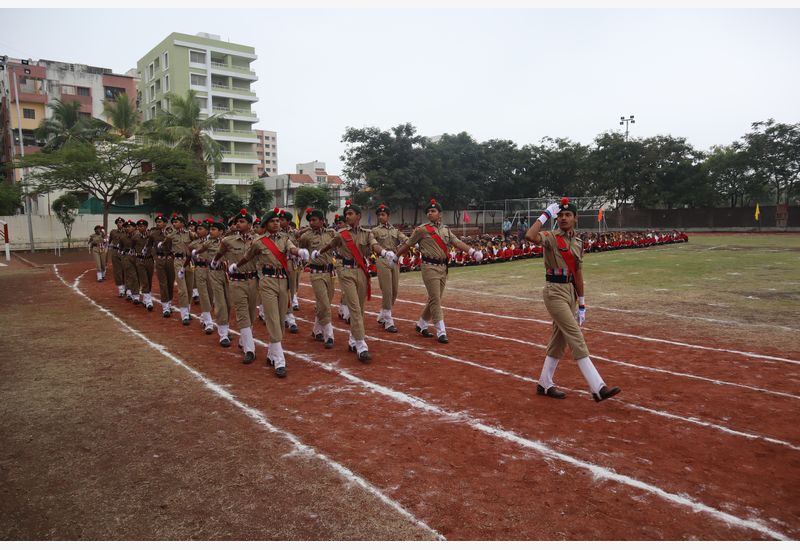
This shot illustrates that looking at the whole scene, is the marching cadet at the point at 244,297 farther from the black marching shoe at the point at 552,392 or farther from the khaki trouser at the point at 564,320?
the khaki trouser at the point at 564,320

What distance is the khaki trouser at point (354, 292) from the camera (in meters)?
7.98

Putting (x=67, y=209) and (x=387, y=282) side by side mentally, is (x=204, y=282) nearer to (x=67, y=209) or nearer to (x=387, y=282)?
(x=387, y=282)

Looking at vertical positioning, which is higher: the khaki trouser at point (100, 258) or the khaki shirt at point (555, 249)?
the khaki shirt at point (555, 249)

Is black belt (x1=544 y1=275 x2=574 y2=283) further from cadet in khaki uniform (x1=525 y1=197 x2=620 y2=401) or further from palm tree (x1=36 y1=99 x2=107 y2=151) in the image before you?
palm tree (x1=36 y1=99 x2=107 y2=151)

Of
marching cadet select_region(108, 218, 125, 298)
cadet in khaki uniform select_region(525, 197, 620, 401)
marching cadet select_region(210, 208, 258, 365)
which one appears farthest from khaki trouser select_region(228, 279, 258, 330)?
marching cadet select_region(108, 218, 125, 298)

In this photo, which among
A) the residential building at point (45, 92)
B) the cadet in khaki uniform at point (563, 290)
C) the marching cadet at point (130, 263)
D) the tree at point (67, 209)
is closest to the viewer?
the cadet in khaki uniform at point (563, 290)

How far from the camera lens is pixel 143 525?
3.66 metres

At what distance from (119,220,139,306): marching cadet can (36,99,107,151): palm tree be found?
3379cm

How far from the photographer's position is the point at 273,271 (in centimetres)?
768

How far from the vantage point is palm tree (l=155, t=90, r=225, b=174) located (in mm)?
36406

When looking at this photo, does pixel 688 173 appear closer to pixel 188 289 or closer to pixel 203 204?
pixel 203 204

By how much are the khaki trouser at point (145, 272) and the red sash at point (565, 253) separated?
1065 cm

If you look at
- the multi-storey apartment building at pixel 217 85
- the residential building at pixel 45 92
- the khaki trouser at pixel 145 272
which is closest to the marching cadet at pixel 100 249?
the khaki trouser at pixel 145 272

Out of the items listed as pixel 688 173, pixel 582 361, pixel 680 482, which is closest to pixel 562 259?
pixel 582 361
